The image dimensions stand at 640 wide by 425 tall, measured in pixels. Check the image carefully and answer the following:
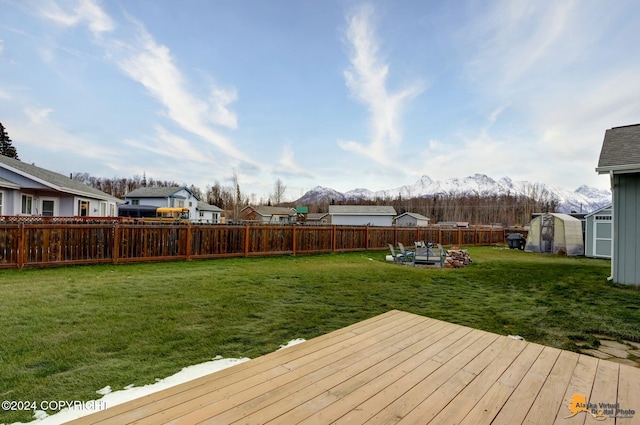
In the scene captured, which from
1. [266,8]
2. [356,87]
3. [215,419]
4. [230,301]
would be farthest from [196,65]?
[215,419]

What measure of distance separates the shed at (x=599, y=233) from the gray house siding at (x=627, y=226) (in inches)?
367

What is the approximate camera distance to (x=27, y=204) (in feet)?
48.4

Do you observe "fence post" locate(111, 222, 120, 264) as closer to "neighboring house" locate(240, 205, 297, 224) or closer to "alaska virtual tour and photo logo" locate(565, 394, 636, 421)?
"alaska virtual tour and photo logo" locate(565, 394, 636, 421)

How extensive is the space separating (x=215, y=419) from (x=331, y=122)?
18.1m

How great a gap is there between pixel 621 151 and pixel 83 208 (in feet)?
81.5

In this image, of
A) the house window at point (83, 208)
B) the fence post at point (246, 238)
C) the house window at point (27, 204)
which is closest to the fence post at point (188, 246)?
the fence post at point (246, 238)

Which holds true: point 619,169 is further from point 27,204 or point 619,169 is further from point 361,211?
point 361,211

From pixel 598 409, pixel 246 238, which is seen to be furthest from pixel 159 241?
pixel 598 409

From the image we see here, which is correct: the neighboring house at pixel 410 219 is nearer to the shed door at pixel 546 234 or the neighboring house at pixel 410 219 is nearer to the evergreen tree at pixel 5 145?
the shed door at pixel 546 234

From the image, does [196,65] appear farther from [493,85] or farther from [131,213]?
[131,213]

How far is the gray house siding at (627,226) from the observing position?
6922mm

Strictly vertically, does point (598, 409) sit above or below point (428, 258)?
above

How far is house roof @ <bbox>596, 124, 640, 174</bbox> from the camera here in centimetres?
A: 679

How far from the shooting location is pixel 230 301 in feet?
17.2
